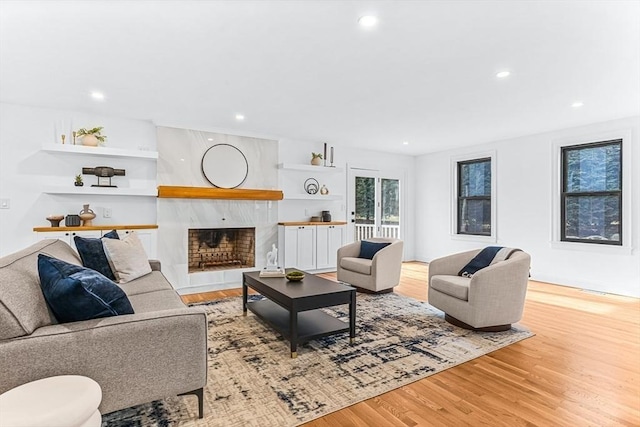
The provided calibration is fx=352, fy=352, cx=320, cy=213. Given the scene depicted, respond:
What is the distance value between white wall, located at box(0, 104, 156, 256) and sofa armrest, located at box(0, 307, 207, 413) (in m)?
3.55

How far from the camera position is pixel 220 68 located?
10.3ft

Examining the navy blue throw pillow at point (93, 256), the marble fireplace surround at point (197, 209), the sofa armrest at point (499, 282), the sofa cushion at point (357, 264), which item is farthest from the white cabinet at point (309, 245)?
the sofa armrest at point (499, 282)

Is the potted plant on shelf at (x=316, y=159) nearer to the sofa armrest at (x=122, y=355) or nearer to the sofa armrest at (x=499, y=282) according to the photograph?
the sofa armrest at (x=499, y=282)

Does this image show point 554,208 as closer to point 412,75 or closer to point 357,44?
point 412,75

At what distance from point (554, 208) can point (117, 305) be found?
5.96 m

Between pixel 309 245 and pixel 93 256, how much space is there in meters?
3.44

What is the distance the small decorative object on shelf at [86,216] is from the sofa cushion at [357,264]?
10.9ft

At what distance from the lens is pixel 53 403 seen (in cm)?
128

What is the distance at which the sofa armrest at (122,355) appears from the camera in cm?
147

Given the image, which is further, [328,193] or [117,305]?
[328,193]

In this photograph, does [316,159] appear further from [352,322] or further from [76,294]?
[76,294]

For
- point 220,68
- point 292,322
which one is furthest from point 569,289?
point 220,68

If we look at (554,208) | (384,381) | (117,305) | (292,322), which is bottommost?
(384,381)

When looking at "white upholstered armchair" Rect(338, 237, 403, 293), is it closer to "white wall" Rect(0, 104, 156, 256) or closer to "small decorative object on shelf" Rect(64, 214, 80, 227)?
"white wall" Rect(0, 104, 156, 256)
